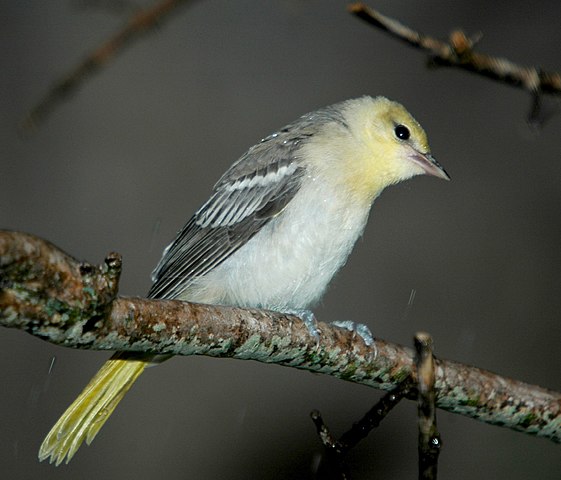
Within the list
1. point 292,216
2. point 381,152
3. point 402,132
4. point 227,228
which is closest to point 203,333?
point 292,216

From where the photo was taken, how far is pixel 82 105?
4613 mm

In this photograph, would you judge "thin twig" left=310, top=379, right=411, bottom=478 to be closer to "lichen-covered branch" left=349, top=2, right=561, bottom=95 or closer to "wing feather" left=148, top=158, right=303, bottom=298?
"lichen-covered branch" left=349, top=2, right=561, bottom=95

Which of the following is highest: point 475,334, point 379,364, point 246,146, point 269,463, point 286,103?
point 286,103

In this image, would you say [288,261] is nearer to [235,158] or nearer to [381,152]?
[381,152]

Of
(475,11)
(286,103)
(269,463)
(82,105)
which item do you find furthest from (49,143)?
(475,11)

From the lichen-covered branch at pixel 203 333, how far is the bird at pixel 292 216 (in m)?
0.39

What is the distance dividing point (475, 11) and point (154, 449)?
3629 millimetres

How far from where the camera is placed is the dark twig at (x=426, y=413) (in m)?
1.47

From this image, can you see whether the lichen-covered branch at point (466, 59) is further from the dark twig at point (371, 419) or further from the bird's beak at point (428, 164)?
the bird's beak at point (428, 164)

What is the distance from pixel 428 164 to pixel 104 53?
63.8 inches

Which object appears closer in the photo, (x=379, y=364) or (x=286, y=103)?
(x=379, y=364)

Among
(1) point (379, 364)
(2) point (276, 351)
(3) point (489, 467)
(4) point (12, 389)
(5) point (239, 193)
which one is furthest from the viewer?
(3) point (489, 467)

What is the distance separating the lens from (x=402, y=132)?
121 inches

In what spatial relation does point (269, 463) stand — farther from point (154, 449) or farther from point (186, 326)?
point (186, 326)
